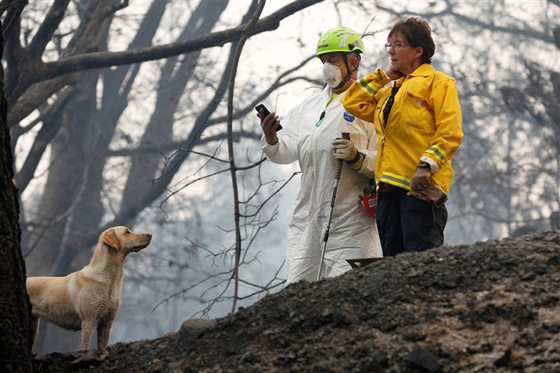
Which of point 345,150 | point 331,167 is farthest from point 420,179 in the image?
point 331,167

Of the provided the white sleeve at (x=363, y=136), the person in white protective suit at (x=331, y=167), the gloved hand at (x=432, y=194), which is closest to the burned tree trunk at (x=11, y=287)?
the person in white protective suit at (x=331, y=167)

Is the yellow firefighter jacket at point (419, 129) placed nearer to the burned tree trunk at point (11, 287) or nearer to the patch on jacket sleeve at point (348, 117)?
the patch on jacket sleeve at point (348, 117)

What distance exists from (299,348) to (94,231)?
525 inches

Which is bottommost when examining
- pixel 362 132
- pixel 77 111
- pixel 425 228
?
pixel 425 228

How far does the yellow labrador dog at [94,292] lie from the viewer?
4.71m

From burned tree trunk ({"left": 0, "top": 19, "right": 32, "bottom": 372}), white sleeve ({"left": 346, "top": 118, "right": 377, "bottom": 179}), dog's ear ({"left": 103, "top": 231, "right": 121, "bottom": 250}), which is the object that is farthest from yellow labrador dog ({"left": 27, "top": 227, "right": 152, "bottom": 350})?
white sleeve ({"left": 346, "top": 118, "right": 377, "bottom": 179})

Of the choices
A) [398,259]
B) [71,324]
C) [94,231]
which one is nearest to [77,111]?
[94,231]

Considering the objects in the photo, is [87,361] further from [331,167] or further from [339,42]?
[339,42]

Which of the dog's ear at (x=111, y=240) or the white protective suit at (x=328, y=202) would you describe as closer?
the dog's ear at (x=111, y=240)

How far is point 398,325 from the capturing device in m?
3.40

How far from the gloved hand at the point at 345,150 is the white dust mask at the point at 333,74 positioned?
53cm

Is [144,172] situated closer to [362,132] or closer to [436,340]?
[362,132]

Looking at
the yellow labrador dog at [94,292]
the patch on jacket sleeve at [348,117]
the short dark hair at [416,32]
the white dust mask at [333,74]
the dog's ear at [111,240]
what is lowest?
the yellow labrador dog at [94,292]

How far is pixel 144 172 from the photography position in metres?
16.9
